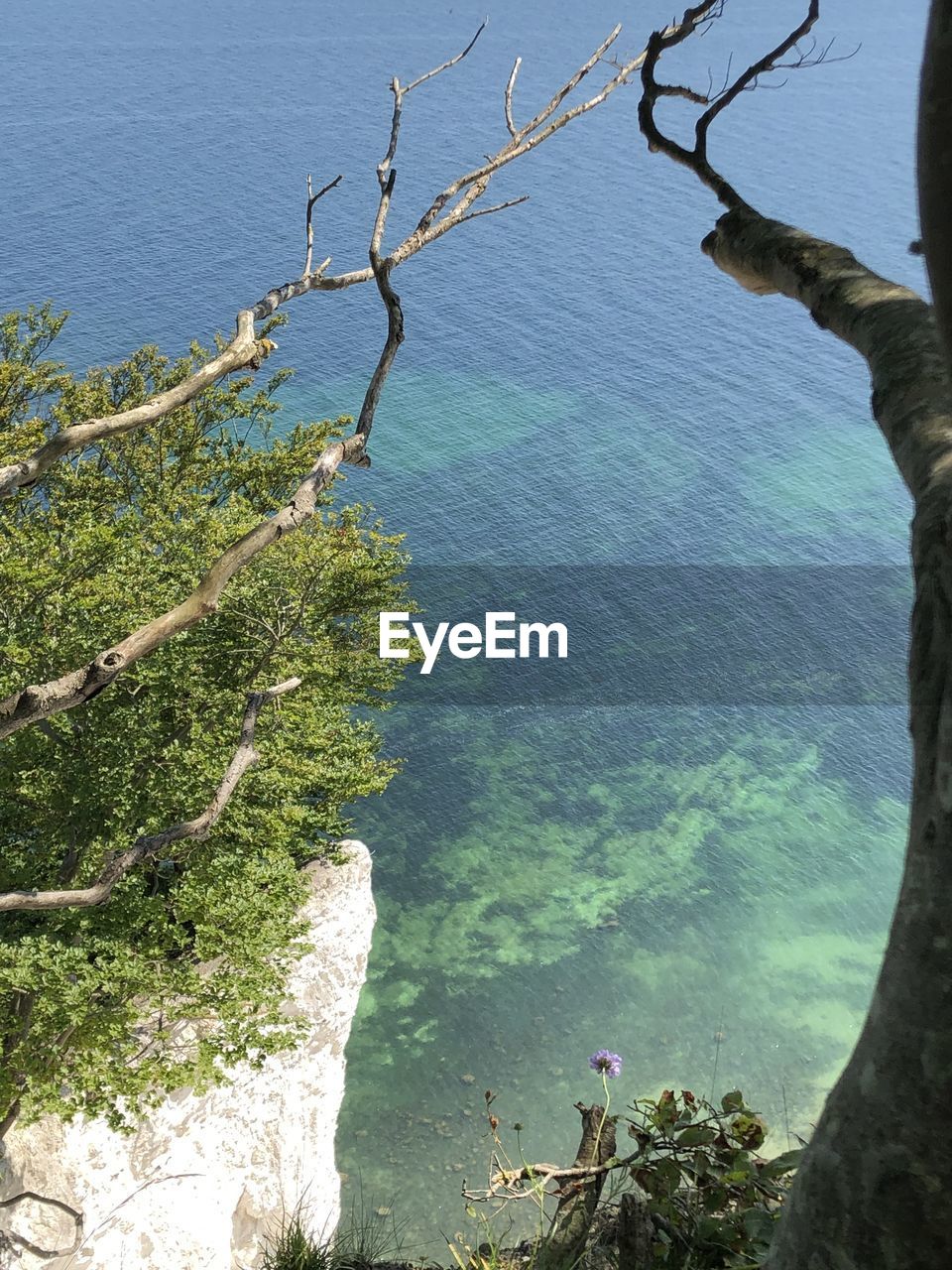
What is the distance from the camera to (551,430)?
34.2 m

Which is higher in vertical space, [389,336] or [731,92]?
[389,336]

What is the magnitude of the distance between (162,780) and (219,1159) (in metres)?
3.64

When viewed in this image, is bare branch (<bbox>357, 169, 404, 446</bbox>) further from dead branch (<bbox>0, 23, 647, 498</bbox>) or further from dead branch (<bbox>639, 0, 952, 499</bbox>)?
dead branch (<bbox>639, 0, 952, 499</bbox>)

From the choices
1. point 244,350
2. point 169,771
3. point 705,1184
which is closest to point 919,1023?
point 705,1184

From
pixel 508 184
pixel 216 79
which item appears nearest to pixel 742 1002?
pixel 508 184

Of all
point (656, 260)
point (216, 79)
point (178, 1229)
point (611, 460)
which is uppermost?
point (216, 79)

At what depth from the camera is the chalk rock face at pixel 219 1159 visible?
9641 mm

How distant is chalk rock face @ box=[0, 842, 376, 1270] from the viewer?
9641 millimetres

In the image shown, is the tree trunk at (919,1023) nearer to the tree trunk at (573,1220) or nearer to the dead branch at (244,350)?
the dead branch at (244,350)

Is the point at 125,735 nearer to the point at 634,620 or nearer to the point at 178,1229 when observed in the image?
the point at 178,1229

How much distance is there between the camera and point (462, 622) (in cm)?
2534

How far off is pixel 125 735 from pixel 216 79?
56.2 metres

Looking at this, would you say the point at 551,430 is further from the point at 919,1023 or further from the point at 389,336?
the point at 919,1023

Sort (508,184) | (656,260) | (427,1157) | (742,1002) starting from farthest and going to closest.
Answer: (508,184) < (656,260) < (742,1002) < (427,1157)
